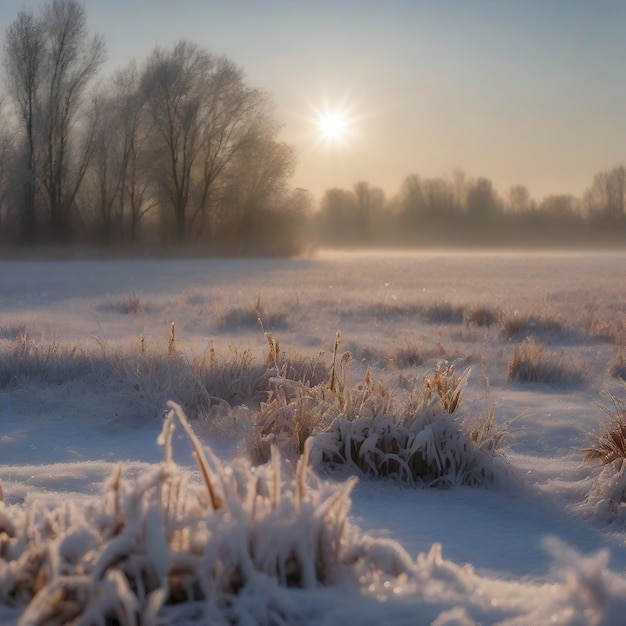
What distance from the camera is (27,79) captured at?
1156 inches

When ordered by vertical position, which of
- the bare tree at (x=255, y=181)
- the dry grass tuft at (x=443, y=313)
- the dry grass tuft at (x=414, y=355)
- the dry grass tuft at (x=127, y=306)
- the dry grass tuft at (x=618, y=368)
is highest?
the bare tree at (x=255, y=181)

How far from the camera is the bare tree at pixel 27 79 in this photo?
28688 mm

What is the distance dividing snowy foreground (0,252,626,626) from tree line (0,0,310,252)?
25099mm

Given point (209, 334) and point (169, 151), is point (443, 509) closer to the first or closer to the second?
point (209, 334)

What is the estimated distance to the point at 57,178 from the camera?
31.8 m

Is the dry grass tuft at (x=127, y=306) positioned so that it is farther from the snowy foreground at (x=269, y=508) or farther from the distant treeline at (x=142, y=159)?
the distant treeline at (x=142, y=159)

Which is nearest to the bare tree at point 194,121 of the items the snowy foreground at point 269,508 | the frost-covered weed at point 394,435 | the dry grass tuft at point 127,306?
the dry grass tuft at point 127,306

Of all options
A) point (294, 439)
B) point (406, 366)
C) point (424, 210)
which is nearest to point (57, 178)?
point (406, 366)

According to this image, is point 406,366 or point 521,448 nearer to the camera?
point 521,448

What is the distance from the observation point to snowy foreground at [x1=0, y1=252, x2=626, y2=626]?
1329mm

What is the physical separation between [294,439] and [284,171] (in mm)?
32913

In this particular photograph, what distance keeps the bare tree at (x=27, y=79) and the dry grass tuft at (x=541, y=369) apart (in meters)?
28.9

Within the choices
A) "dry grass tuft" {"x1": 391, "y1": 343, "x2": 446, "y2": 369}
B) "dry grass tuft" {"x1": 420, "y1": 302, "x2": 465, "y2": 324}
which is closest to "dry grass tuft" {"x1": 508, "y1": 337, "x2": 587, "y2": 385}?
"dry grass tuft" {"x1": 391, "y1": 343, "x2": 446, "y2": 369}

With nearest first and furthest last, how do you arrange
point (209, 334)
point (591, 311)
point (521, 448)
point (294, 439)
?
point (294, 439) → point (521, 448) → point (209, 334) → point (591, 311)
